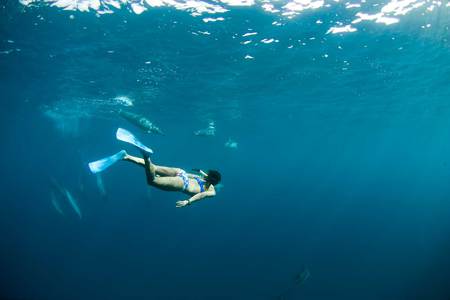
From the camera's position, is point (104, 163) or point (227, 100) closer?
point (104, 163)

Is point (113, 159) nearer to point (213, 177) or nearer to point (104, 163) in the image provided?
point (104, 163)

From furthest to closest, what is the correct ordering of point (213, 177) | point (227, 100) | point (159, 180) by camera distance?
point (227, 100) → point (213, 177) → point (159, 180)

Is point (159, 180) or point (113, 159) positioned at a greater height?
point (113, 159)

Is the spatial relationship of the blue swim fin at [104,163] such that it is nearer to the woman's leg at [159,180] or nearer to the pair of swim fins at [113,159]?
the pair of swim fins at [113,159]

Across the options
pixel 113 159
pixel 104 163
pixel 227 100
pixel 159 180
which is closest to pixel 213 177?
pixel 159 180

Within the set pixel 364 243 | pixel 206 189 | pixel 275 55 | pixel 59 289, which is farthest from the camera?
pixel 364 243

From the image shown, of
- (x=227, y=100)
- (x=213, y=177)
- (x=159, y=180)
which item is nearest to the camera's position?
(x=159, y=180)

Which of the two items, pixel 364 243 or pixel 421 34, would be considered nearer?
pixel 421 34

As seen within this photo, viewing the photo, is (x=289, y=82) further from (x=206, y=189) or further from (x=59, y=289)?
(x=59, y=289)

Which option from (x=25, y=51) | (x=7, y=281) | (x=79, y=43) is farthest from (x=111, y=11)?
(x=7, y=281)

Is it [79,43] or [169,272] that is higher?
[79,43]

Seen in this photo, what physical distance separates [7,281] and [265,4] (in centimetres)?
2807

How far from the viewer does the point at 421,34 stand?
53.2 ft

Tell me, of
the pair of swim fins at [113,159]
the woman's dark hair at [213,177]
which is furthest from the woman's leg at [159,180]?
the woman's dark hair at [213,177]
